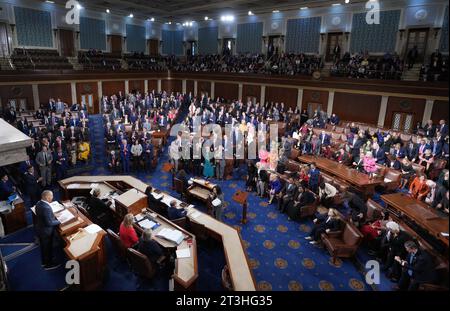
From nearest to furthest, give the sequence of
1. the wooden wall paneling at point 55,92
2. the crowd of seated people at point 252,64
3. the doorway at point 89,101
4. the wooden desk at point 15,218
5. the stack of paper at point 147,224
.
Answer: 1. the stack of paper at point 147,224
2. the wooden desk at point 15,218
3. the wooden wall paneling at point 55,92
4. the crowd of seated people at point 252,64
5. the doorway at point 89,101

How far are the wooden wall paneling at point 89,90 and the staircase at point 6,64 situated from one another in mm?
3806

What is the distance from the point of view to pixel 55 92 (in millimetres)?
19344

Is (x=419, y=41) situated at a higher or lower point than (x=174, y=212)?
higher

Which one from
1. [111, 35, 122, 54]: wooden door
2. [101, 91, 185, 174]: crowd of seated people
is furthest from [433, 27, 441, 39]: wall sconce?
[111, 35, 122, 54]: wooden door

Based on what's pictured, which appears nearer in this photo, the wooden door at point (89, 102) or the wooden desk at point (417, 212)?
the wooden desk at point (417, 212)

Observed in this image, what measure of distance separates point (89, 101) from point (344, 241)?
20248mm

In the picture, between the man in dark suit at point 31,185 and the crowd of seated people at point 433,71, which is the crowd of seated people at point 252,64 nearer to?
the crowd of seated people at point 433,71

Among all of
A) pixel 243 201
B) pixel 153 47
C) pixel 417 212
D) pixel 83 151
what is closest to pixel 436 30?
pixel 417 212

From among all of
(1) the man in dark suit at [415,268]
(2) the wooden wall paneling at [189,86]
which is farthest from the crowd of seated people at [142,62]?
(1) the man in dark suit at [415,268]

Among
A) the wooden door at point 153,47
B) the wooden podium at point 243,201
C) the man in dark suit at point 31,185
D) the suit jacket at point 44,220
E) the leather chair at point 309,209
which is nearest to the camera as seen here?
the suit jacket at point 44,220

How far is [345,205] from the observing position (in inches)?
351

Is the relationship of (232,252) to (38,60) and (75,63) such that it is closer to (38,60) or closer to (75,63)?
(38,60)

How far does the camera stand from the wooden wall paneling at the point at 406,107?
49.4 feet
